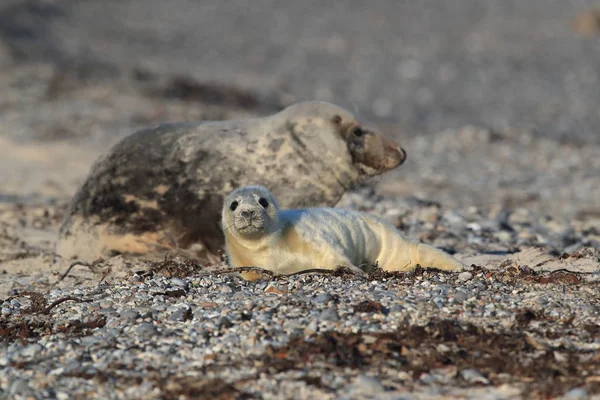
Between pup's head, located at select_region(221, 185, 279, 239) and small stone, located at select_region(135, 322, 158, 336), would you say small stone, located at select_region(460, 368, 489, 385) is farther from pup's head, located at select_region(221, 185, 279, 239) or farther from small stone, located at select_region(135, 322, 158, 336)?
pup's head, located at select_region(221, 185, 279, 239)

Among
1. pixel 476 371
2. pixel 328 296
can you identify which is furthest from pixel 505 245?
pixel 476 371

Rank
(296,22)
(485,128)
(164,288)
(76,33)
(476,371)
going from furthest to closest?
1. (296,22)
2. (76,33)
3. (485,128)
4. (164,288)
5. (476,371)

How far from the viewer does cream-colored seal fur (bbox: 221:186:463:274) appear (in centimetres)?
554

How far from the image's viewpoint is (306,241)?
18.5 feet

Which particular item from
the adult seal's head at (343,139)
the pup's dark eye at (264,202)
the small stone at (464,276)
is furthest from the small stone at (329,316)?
the adult seal's head at (343,139)

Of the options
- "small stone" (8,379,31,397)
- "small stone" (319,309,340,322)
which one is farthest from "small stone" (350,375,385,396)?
"small stone" (8,379,31,397)

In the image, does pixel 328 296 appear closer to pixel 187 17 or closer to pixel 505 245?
pixel 505 245

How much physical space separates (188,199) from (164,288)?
1771mm

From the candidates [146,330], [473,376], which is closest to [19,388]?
[146,330]

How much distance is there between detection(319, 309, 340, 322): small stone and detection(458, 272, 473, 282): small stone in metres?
0.86

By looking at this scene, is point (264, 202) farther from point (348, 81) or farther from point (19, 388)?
point (348, 81)

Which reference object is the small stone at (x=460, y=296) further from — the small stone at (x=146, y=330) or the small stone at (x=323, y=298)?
the small stone at (x=146, y=330)

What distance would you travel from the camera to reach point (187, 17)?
28641 millimetres

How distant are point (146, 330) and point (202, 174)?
8.43 ft
